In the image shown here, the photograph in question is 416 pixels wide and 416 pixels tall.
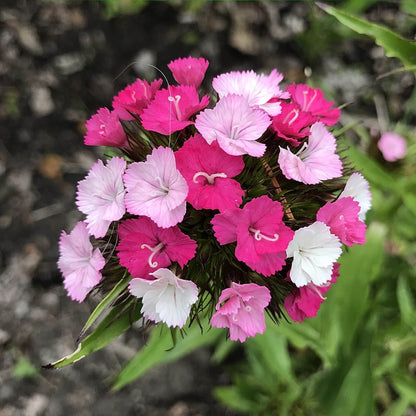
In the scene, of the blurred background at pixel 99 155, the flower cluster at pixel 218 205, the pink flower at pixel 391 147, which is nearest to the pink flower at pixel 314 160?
the flower cluster at pixel 218 205

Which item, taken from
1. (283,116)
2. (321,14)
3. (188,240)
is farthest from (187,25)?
(188,240)

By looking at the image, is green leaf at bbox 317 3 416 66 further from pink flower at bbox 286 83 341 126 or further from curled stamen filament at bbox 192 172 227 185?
curled stamen filament at bbox 192 172 227 185

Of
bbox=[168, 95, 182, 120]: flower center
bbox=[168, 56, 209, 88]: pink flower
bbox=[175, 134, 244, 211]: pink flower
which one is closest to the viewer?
bbox=[175, 134, 244, 211]: pink flower

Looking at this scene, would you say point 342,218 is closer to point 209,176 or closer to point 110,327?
point 209,176

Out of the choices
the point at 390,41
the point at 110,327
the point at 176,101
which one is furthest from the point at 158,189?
the point at 390,41

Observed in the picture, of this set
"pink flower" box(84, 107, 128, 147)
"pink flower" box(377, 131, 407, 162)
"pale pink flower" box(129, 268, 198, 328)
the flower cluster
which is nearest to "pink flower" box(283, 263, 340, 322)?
the flower cluster

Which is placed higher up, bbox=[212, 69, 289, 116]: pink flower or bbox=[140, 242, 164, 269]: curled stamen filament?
bbox=[212, 69, 289, 116]: pink flower
